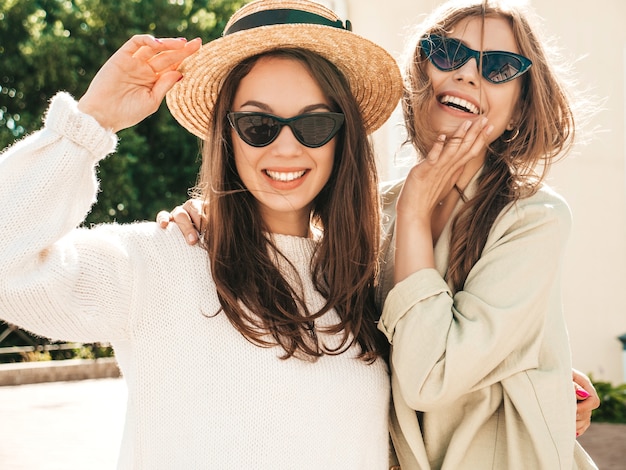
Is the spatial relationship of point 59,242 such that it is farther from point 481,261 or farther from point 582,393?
point 582,393

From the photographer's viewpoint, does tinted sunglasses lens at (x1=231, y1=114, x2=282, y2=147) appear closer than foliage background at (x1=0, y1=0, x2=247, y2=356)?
Yes

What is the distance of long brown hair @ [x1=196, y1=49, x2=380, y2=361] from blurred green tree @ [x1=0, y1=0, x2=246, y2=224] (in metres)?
13.1

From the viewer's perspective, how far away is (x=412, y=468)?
2629mm

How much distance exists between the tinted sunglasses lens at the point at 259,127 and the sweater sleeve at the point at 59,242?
0.42 meters

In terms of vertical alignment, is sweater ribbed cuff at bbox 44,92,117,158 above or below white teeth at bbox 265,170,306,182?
above

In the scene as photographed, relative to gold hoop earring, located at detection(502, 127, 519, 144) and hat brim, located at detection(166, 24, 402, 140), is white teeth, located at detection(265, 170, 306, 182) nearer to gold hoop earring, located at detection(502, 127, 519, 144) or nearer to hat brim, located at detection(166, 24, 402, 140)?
hat brim, located at detection(166, 24, 402, 140)

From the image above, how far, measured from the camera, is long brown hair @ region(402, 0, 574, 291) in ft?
8.61

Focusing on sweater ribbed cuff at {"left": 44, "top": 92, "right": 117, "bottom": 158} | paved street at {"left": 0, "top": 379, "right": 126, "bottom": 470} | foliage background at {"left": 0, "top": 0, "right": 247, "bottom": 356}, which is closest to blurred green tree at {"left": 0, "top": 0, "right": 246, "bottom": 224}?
foliage background at {"left": 0, "top": 0, "right": 247, "bottom": 356}

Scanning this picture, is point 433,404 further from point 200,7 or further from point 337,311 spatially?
point 200,7

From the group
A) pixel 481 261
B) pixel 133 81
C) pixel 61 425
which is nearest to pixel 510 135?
pixel 481 261

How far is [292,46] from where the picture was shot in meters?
2.62

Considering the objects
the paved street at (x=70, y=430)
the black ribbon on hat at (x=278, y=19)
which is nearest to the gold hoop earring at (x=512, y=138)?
the black ribbon on hat at (x=278, y=19)

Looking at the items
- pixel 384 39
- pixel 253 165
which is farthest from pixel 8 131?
pixel 253 165

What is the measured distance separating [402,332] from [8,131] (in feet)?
48.8
